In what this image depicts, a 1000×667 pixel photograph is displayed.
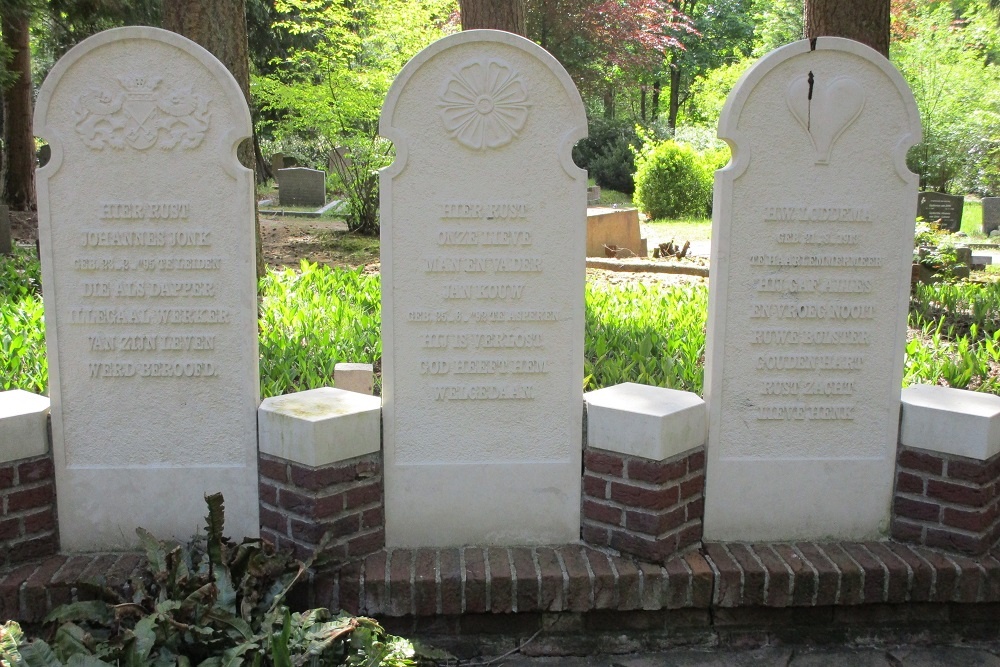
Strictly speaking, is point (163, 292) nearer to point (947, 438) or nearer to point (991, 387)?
point (947, 438)

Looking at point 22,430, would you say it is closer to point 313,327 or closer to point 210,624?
point 210,624

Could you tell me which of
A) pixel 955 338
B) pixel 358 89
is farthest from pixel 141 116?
pixel 358 89

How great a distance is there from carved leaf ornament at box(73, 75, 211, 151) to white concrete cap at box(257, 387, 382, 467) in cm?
95

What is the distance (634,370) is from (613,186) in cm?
2242

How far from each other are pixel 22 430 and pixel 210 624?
3.34 feet

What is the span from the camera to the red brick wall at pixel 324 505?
289 cm

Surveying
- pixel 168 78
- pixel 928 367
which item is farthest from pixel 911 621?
pixel 168 78

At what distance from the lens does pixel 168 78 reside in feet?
9.37

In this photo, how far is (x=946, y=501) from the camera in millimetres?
3068

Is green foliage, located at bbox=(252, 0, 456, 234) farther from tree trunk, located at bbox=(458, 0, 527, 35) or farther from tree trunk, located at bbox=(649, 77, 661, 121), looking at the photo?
tree trunk, located at bbox=(649, 77, 661, 121)

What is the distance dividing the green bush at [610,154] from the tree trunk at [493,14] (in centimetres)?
1860

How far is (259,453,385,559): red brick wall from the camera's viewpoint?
2.89 meters

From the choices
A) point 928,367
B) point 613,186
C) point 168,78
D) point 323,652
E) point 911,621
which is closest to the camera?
point 323,652

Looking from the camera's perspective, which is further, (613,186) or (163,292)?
(613,186)
